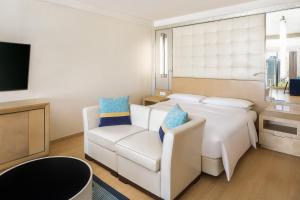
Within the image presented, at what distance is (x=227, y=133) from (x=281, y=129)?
1.28 m

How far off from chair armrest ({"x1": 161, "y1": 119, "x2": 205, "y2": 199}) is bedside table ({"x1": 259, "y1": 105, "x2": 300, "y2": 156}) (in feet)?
5.16

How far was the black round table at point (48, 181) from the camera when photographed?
1.46 metres

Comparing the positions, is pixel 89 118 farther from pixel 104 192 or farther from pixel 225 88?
pixel 225 88

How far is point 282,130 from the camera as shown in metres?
2.94

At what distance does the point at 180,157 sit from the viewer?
1.82 m

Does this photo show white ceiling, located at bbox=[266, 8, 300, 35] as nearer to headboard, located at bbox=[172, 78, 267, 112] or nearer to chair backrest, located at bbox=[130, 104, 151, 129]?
headboard, located at bbox=[172, 78, 267, 112]

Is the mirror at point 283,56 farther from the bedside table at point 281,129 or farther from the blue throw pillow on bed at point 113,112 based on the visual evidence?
the blue throw pillow on bed at point 113,112

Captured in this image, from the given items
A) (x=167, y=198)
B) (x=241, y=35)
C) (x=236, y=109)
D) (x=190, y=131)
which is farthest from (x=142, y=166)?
(x=241, y=35)

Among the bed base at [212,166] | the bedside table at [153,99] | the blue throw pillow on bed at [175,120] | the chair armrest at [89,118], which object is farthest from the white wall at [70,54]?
the bed base at [212,166]

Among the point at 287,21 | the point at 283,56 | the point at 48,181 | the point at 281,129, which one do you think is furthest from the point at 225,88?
the point at 48,181

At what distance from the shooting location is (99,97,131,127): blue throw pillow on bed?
2.73 m

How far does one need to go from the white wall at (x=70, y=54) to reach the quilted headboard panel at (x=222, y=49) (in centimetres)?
113

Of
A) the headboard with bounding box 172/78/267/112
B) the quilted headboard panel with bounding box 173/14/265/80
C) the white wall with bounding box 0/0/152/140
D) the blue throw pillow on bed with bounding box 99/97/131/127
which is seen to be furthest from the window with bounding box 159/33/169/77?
the blue throw pillow on bed with bounding box 99/97/131/127

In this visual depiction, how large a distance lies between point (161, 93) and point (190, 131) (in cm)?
310
